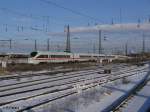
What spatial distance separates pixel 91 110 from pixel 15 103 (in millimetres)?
3795

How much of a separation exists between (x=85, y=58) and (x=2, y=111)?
76621 mm

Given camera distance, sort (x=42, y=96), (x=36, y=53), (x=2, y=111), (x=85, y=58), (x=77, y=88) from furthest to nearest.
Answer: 1. (x=85, y=58)
2. (x=36, y=53)
3. (x=77, y=88)
4. (x=42, y=96)
5. (x=2, y=111)

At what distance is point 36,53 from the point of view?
2532 inches

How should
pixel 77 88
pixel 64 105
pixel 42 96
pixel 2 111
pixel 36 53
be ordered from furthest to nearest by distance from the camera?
pixel 36 53 → pixel 77 88 → pixel 42 96 → pixel 64 105 → pixel 2 111

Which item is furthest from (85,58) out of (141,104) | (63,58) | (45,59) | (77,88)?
(141,104)

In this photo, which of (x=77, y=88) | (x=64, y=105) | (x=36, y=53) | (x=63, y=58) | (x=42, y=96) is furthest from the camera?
(x=63, y=58)

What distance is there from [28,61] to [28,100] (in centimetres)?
4984

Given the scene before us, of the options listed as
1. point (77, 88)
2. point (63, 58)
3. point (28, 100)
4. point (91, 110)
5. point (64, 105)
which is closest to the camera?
point (91, 110)

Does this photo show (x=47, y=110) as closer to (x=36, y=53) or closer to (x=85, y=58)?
(x=36, y=53)

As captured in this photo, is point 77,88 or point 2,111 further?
point 77,88

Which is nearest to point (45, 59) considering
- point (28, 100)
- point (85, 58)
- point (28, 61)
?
point (28, 61)

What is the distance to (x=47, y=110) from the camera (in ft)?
44.2

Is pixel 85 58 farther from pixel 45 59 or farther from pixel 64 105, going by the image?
pixel 64 105

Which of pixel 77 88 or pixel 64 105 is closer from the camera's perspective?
pixel 64 105
